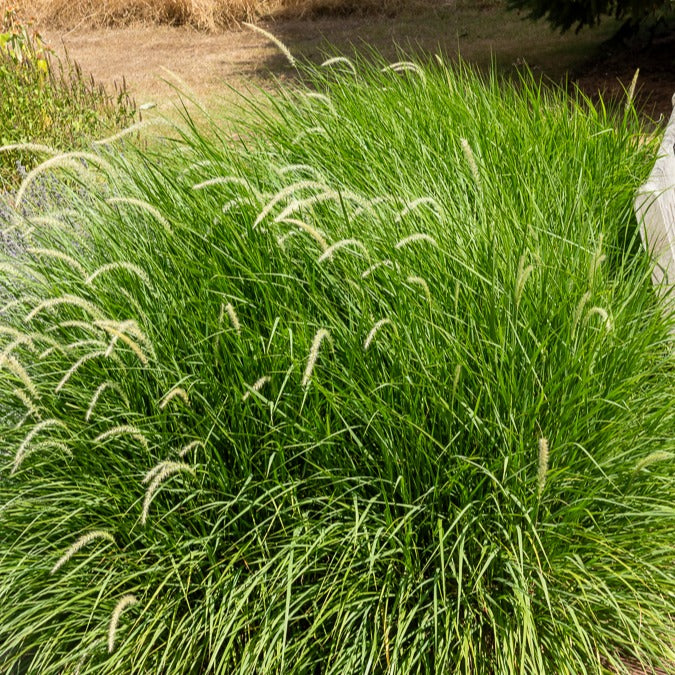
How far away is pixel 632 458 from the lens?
2.33 m

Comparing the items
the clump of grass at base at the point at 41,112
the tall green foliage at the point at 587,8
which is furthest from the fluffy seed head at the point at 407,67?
the tall green foliage at the point at 587,8

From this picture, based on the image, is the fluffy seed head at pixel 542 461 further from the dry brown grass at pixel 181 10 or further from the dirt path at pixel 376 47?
the dry brown grass at pixel 181 10

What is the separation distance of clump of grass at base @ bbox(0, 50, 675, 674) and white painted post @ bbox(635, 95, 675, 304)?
38 centimetres

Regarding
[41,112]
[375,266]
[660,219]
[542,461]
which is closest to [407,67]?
[660,219]


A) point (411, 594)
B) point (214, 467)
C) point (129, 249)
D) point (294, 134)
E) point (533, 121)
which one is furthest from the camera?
point (533, 121)

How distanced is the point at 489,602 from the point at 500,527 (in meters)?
0.23

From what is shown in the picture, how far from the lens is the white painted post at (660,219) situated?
3221mm

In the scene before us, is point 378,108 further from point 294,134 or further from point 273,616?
point 273,616

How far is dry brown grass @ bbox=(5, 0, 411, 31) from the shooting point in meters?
15.8

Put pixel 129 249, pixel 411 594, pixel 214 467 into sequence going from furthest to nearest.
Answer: pixel 129 249 < pixel 214 467 < pixel 411 594

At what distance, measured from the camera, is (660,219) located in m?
3.30

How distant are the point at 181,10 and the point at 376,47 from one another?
5.46 meters

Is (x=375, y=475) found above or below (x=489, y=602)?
above

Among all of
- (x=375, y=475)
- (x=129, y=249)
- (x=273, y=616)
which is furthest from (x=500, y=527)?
(x=129, y=249)
